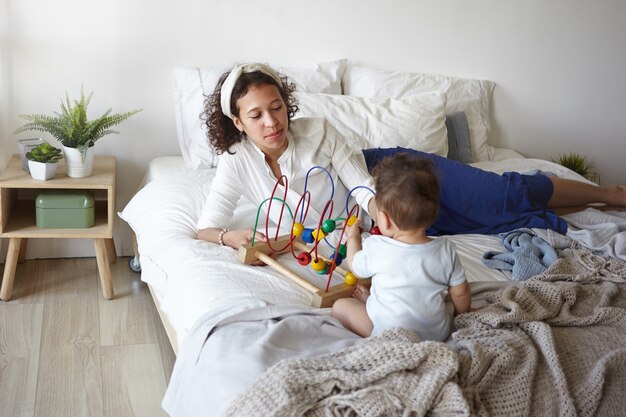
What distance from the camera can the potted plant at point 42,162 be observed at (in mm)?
2549

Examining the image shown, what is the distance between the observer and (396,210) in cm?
153

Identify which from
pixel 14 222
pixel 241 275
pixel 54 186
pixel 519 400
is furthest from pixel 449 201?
pixel 14 222

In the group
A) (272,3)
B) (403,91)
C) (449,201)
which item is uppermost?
(272,3)

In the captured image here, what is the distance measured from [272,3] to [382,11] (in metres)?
0.50

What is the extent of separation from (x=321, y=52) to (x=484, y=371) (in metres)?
1.99

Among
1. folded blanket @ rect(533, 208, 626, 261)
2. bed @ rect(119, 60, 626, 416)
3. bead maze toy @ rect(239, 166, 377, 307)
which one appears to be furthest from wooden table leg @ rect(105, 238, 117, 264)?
folded blanket @ rect(533, 208, 626, 261)

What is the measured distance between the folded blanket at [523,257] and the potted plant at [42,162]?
1511 millimetres

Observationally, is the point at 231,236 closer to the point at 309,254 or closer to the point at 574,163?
the point at 309,254

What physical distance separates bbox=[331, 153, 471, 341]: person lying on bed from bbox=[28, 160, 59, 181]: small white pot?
55.5 inches

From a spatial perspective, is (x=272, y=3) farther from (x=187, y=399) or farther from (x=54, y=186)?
(x=187, y=399)

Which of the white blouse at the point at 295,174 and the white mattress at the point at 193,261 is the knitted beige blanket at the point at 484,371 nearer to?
the white mattress at the point at 193,261

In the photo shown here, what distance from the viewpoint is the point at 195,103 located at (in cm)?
283

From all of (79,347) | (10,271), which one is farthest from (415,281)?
(10,271)

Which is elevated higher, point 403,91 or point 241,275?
point 403,91
